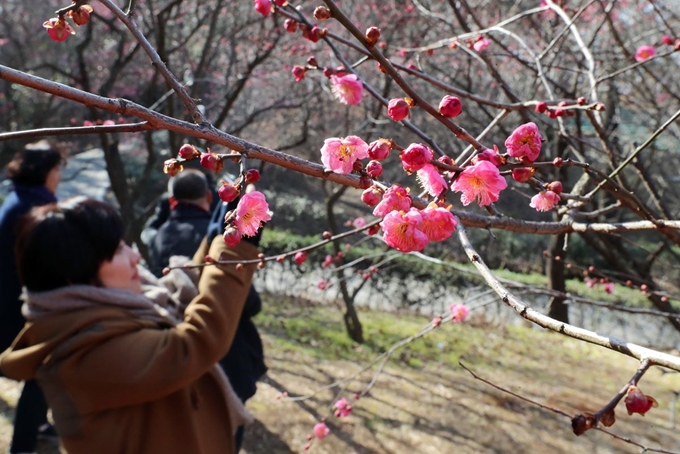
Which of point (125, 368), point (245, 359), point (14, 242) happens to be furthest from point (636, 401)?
point (14, 242)

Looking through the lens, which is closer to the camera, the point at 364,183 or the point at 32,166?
the point at 364,183

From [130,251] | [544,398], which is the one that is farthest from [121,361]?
[544,398]

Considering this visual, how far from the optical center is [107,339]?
1.37 meters

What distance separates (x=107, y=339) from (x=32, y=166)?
173 cm

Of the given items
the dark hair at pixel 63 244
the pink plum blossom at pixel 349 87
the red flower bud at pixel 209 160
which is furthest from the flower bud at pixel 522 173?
the dark hair at pixel 63 244

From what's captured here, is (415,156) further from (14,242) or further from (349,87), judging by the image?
(14,242)

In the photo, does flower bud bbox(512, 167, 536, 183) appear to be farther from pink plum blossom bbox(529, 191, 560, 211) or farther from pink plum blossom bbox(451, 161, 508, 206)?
pink plum blossom bbox(529, 191, 560, 211)

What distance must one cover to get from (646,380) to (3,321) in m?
5.29

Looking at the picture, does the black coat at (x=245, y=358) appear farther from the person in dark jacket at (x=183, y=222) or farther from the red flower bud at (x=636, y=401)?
the red flower bud at (x=636, y=401)

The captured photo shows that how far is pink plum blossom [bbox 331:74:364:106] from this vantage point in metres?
1.01

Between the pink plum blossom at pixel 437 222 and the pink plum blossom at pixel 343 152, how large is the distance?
166mm

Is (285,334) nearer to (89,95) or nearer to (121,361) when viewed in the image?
(121,361)

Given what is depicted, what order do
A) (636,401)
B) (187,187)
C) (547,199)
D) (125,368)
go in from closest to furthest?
(636,401) < (547,199) < (125,368) < (187,187)

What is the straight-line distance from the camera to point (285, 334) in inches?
219
